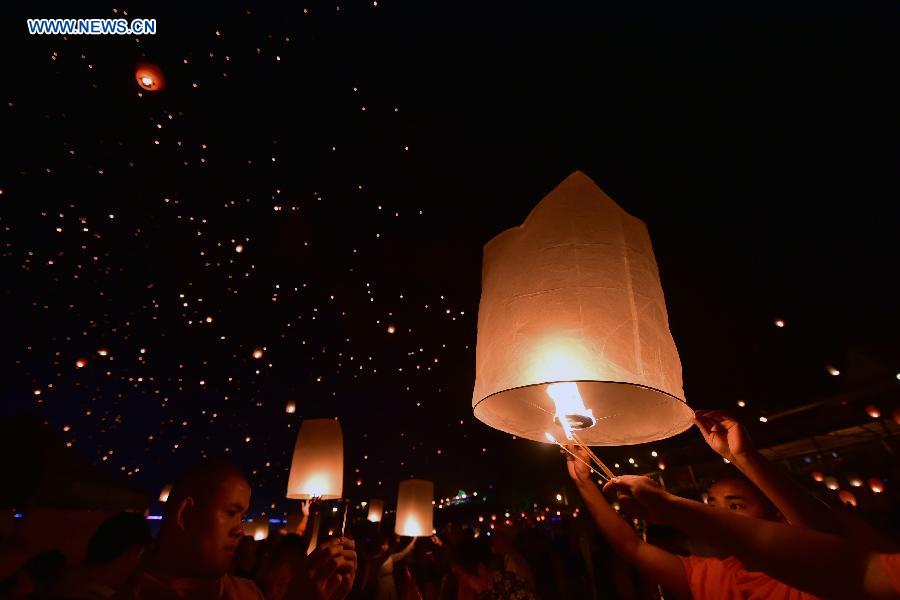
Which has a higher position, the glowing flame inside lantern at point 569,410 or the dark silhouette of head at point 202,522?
the glowing flame inside lantern at point 569,410

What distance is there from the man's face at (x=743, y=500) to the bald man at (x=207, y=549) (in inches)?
81.3

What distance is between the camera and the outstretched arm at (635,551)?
229 centimetres

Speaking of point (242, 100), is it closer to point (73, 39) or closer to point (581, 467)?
point (73, 39)

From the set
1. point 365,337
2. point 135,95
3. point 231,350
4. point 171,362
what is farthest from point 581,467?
point 171,362

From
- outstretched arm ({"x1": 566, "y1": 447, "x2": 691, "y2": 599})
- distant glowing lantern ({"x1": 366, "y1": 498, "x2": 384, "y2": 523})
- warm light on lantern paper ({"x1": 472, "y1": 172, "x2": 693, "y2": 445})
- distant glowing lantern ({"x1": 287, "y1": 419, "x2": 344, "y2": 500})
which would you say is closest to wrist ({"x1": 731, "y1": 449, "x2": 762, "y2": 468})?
warm light on lantern paper ({"x1": 472, "y1": 172, "x2": 693, "y2": 445})

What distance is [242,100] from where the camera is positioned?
4918mm

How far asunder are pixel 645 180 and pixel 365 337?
23.8ft

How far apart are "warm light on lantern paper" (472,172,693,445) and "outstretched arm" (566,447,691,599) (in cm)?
90

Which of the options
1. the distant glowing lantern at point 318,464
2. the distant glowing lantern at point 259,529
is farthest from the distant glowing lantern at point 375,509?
the distant glowing lantern at point 318,464

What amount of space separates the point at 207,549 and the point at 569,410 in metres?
1.82

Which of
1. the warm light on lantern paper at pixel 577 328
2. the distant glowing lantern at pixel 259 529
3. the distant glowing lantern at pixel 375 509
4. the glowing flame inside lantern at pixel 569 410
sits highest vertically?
the warm light on lantern paper at pixel 577 328

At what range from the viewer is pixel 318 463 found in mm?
3748

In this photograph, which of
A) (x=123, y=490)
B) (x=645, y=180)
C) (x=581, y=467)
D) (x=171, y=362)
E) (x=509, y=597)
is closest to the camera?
(x=581, y=467)

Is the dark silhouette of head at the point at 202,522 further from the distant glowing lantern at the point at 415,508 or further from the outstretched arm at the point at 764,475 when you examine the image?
the distant glowing lantern at the point at 415,508
